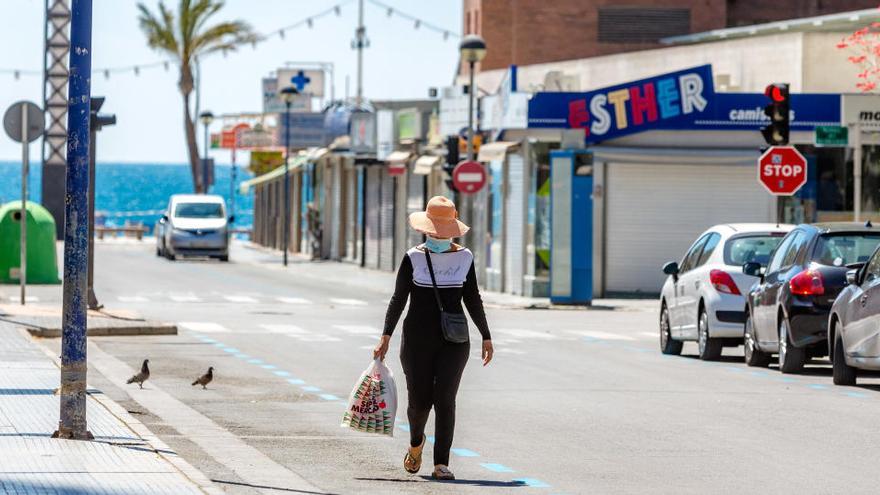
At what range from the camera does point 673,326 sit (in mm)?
23750

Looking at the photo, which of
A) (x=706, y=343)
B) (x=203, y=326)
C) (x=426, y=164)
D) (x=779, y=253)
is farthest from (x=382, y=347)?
(x=426, y=164)

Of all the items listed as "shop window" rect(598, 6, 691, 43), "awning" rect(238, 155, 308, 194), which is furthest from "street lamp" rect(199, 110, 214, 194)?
"shop window" rect(598, 6, 691, 43)

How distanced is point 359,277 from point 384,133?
7.43m

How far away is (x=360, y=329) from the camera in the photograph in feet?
93.2

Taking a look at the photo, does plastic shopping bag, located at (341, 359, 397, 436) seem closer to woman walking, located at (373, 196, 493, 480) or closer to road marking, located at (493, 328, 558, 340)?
woman walking, located at (373, 196, 493, 480)

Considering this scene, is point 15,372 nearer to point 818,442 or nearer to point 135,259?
point 818,442


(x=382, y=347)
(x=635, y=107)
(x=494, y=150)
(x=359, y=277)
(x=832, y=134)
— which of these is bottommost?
(x=359, y=277)

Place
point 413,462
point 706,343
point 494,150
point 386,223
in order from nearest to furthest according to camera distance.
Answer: point 413,462 → point 706,343 → point 494,150 → point 386,223

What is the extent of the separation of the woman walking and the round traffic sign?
17496 mm

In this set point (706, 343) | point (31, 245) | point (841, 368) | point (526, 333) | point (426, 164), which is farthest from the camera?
point (426, 164)

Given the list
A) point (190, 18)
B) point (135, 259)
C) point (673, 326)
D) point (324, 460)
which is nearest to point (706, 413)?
point (324, 460)

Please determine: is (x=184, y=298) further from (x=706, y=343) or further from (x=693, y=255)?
(x=706, y=343)

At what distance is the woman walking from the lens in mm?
11695

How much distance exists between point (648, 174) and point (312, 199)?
33679mm
